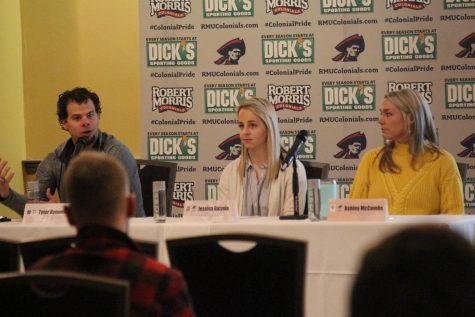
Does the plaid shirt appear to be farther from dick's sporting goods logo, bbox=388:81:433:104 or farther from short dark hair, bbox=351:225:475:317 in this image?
dick's sporting goods logo, bbox=388:81:433:104

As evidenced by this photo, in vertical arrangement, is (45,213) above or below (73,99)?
below

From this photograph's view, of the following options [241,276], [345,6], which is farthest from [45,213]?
[345,6]

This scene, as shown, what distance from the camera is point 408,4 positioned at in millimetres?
6301

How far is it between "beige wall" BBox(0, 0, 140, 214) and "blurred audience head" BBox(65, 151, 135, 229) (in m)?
5.02

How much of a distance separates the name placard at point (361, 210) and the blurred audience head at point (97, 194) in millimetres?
1707

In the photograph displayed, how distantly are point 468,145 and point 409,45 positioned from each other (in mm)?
823

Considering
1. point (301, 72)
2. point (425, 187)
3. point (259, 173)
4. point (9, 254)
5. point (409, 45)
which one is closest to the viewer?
point (9, 254)

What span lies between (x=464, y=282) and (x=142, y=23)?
18.7 ft

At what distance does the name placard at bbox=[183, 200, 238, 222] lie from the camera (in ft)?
12.6

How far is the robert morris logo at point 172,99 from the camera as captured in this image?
21.5 ft

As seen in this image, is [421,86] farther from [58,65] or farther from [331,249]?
[331,249]

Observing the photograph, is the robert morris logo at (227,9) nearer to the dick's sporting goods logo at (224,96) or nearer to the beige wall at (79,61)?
the dick's sporting goods logo at (224,96)

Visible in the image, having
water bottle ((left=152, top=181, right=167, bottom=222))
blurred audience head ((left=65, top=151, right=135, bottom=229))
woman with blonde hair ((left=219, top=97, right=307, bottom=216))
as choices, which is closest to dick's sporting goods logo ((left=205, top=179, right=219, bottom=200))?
woman with blonde hair ((left=219, top=97, right=307, bottom=216))

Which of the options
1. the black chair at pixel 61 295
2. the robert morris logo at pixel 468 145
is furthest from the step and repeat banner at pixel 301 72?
the black chair at pixel 61 295
